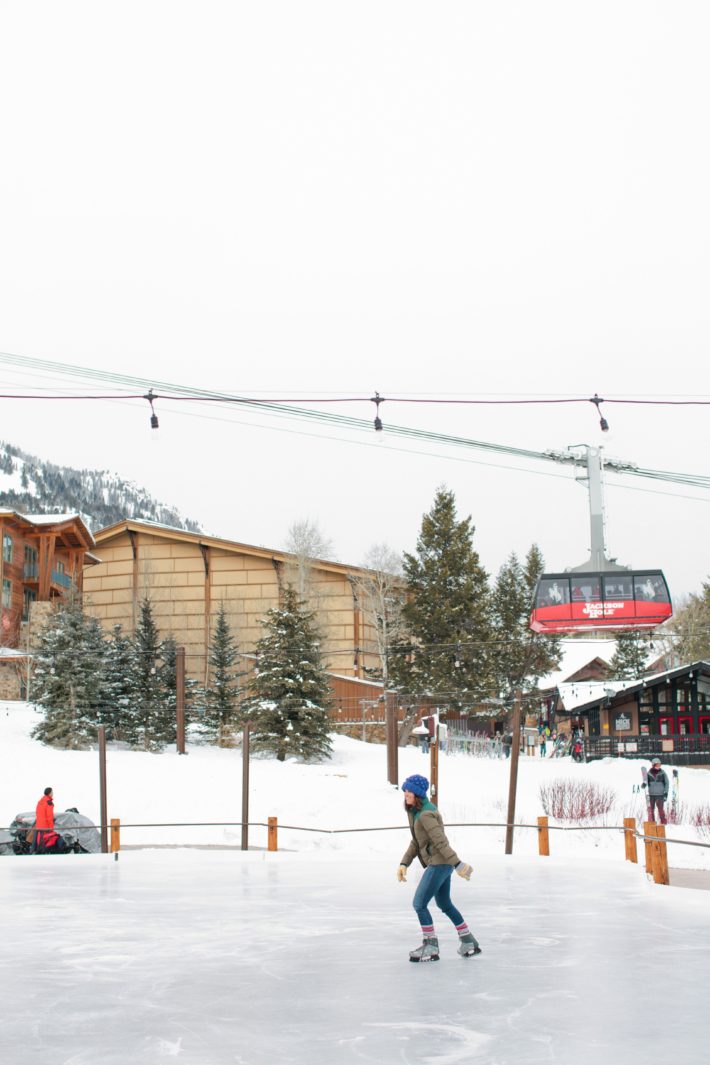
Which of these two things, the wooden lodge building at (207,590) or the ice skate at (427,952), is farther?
the wooden lodge building at (207,590)

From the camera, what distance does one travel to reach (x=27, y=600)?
59188 millimetres

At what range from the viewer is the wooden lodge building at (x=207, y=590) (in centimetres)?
5869

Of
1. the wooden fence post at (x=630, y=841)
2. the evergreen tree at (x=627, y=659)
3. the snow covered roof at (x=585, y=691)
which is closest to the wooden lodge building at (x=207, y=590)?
the snow covered roof at (x=585, y=691)

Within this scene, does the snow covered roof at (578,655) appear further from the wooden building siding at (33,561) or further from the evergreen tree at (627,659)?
the wooden building siding at (33,561)

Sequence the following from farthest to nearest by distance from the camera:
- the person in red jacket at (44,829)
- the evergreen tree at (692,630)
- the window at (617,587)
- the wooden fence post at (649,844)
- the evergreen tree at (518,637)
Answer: the evergreen tree at (692,630)
the evergreen tree at (518,637)
the window at (617,587)
the person in red jacket at (44,829)
the wooden fence post at (649,844)

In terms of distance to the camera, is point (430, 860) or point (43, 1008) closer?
point (43, 1008)

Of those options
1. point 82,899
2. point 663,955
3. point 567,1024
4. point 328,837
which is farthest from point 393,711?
point 567,1024

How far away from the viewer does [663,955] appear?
30.4ft

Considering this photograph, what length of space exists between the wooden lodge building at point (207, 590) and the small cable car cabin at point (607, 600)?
26.3 m

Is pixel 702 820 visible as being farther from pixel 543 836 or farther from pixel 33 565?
pixel 33 565

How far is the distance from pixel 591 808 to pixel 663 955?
24545mm

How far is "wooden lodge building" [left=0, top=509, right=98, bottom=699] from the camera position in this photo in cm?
5522

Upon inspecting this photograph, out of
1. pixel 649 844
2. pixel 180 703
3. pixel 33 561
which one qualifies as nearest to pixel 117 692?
pixel 180 703

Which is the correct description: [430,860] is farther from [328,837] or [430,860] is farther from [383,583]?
[383,583]
